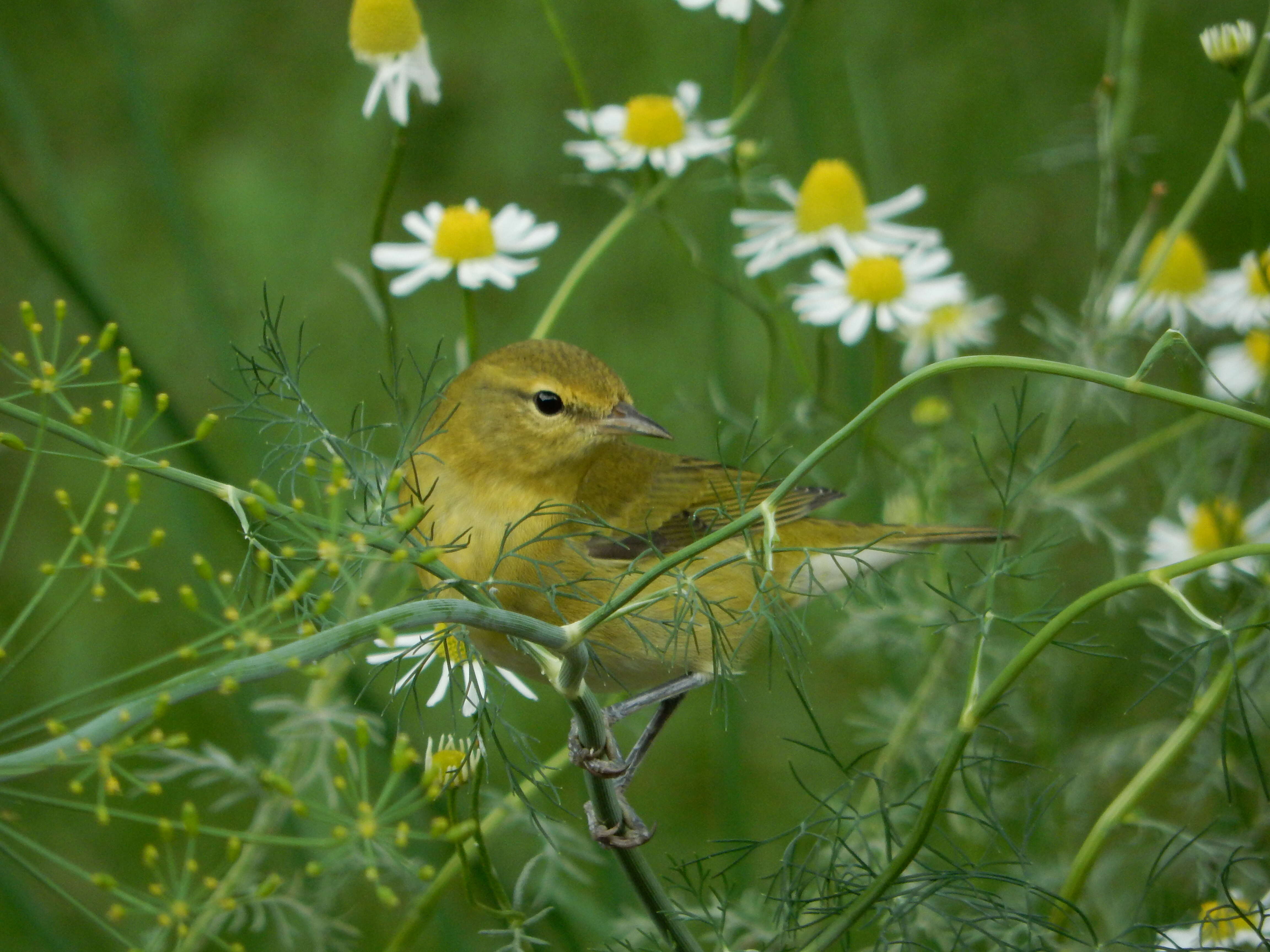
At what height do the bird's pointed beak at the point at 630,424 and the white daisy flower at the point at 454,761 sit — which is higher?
the bird's pointed beak at the point at 630,424

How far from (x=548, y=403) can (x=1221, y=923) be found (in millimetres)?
1359

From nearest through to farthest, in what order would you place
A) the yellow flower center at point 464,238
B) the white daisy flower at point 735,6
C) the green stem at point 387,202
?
the green stem at point 387,202 → the white daisy flower at point 735,6 → the yellow flower center at point 464,238

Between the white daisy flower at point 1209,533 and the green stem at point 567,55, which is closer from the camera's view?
the white daisy flower at point 1209,533

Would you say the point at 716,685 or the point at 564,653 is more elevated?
the point at 564,653

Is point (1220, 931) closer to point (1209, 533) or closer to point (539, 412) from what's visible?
point (1209, 533)

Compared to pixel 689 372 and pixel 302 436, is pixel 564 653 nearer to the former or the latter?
pixel 302 436

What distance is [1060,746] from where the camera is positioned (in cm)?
286

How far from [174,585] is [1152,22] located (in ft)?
12.0

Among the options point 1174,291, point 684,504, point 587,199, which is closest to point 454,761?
point 684,504

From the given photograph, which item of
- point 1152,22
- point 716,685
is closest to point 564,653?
point 716,685

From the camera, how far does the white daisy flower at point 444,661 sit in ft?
5.08

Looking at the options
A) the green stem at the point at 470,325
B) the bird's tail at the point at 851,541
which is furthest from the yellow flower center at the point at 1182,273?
the green stem at the point at 470,325

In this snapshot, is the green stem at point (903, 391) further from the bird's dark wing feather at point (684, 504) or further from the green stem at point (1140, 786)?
the bird's dark wing feather at point (684, 504)

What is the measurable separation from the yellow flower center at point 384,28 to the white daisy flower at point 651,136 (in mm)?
339
